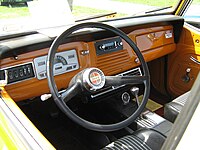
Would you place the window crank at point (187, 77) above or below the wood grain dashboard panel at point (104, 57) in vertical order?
below

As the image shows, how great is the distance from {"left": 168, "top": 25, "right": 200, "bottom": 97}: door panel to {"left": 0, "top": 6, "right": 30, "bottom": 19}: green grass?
1.38m

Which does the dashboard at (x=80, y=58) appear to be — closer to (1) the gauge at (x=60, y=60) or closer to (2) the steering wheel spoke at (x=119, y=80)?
(1) the gauge at (x=60, y=60)

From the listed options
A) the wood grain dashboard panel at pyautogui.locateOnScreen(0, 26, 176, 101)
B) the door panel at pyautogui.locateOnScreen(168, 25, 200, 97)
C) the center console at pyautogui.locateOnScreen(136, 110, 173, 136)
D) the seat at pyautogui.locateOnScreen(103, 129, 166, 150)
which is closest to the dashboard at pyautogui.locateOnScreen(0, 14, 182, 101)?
the wood grain dashboard panel at pyautogui.locateOnScreen(0, 26, 176, 101)

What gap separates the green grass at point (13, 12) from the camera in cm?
148

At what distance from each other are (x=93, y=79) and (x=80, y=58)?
429mm

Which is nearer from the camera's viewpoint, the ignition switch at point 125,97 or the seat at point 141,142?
the seat at point 141,142

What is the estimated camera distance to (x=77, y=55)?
68.0 inches

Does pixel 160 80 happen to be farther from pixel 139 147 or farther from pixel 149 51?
pixel 139 147

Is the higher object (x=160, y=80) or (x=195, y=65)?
(x=195, y=65)

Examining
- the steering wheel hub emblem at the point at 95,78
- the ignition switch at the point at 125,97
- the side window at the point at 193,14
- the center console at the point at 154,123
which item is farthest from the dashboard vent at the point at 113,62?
the side window at the point at 193,14

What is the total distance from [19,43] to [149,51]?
1072 millimetres

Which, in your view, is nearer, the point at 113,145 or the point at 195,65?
the point at 113,145

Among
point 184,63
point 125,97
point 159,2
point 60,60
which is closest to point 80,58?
point 60,60

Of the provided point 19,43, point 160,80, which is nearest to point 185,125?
point 19,43
